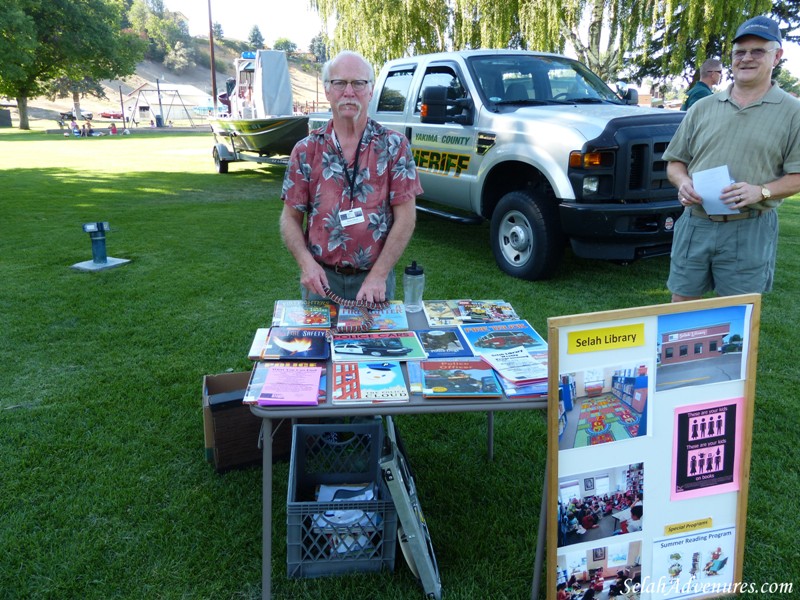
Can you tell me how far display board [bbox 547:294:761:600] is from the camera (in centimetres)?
181

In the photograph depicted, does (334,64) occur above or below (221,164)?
above

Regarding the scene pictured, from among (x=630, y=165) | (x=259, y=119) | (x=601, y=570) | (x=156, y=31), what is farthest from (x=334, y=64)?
(x=156, y=31)

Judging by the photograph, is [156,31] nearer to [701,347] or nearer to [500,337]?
[500,337]

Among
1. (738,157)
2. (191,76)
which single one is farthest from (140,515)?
(191,76)

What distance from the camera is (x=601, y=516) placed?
191cm

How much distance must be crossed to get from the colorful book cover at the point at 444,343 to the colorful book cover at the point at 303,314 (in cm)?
43

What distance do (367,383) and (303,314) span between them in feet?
2.59

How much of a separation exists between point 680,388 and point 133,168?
17751 mm

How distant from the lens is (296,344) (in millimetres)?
2396

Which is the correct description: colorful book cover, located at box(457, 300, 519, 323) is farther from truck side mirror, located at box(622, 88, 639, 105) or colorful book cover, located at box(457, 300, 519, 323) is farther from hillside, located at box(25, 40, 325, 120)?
hillside, located at box(25, 40, 325, 120)

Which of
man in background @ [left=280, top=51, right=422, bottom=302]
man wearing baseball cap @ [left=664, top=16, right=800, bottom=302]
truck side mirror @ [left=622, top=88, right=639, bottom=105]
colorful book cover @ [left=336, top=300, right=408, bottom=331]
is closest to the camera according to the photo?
colorful book cover @ [left=336, top=300, right=408, bottom=331]

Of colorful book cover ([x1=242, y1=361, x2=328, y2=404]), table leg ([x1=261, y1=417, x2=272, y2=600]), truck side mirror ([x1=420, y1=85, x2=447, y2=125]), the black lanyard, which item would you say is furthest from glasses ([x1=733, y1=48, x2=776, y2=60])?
truck side mirror ([x1=420, y1=85, x2=447, y2=125])

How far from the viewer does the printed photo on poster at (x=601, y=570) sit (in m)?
1.91

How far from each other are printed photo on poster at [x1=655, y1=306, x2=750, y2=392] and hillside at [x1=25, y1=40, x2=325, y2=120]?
272ft
